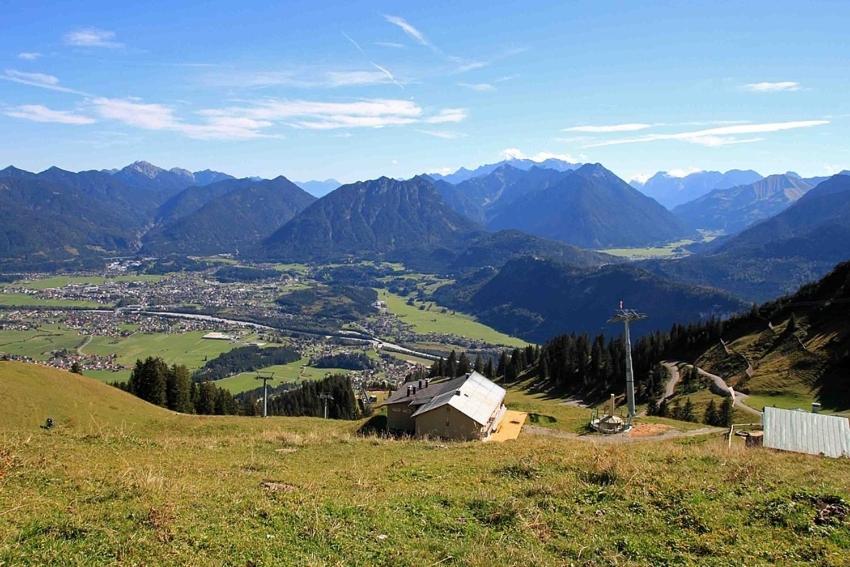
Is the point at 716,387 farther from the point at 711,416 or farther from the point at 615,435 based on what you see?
the point at 615,435

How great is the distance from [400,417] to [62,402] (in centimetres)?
2721

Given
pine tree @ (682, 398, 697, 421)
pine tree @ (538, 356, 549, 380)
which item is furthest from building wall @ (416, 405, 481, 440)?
pine tree @ (538, 356, 549, 380)

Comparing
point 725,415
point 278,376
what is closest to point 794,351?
point 725,415

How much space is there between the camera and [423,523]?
14.1 m

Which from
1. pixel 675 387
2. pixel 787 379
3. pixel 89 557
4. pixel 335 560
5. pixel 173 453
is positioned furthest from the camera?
pixel 675 387

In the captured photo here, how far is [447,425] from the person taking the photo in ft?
139

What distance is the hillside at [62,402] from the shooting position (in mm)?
42219

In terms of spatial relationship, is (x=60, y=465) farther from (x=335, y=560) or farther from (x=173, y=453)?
(x=335, y=560)

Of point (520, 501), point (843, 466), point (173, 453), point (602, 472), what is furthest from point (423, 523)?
point (843, 466)

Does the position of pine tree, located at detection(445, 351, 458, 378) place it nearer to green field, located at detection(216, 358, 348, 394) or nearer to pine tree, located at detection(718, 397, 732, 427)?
pine tree, located at detection(718, 397, 732, 427)

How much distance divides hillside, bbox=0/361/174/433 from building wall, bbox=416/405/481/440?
805 inches

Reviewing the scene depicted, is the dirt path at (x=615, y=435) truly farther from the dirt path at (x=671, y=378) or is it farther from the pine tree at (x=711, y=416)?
the dirt path at (x=671, y=378)

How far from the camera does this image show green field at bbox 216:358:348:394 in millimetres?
164000

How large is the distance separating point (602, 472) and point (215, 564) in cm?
1140
